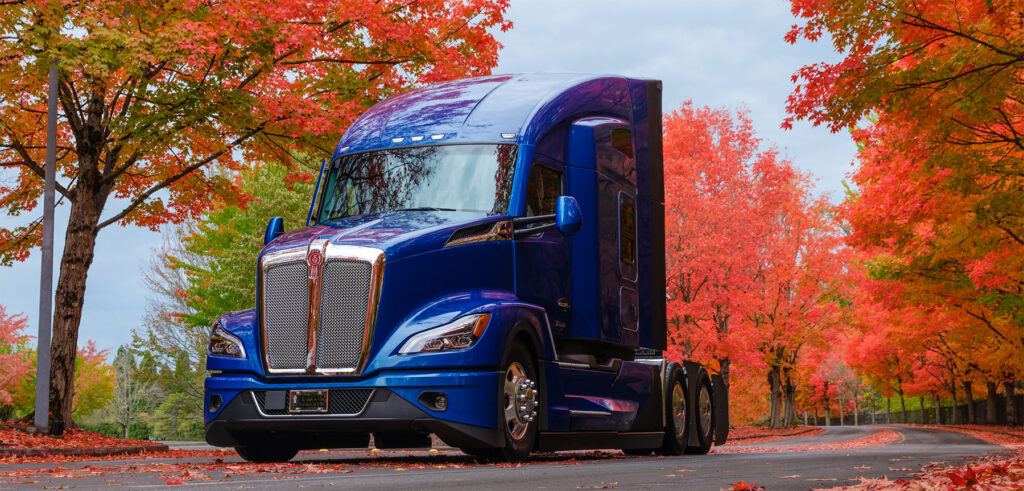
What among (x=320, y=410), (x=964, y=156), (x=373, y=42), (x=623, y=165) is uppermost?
(x=373, y=42)

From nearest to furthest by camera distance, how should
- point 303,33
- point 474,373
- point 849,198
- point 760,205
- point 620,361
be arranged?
point 474,373
point 620,361
point 303,33
point 760,205
point 849,198

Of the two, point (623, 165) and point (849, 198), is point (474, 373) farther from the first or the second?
point (849, 198)

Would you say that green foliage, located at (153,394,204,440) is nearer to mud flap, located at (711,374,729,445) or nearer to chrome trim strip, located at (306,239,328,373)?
mud flap, located at (711,374,729,445)

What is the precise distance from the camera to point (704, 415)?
14.6m

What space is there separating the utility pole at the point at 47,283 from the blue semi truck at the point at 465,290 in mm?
7458

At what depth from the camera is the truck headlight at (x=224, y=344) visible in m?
9.53

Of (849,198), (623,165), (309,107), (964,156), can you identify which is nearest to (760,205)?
(849,198)

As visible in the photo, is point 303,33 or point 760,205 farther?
point 760,205

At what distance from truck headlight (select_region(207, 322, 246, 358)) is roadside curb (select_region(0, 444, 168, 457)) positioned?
5774 millimetres

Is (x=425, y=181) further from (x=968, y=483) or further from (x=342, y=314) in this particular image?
(x=968, y=483)

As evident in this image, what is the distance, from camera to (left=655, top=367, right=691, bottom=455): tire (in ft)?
43.0

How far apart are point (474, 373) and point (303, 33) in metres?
10.1

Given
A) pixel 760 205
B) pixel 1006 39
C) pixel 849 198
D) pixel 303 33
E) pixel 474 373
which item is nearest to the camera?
pixel 474 373

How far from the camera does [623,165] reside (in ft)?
39.0
